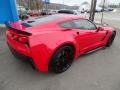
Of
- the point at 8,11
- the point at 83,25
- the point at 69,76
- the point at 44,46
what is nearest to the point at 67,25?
the point at 83,25

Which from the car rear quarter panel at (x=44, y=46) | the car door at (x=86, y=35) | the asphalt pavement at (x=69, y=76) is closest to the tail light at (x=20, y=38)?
the car rear quarter panel at (x=44, y=46)

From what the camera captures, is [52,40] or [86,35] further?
[86,35]

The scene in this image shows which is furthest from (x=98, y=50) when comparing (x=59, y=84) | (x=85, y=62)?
(x=59, y=84)

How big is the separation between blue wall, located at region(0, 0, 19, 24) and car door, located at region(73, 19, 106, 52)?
152 centimetres

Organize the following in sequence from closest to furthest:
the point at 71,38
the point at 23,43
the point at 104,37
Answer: the point at 23,43 < the point at 71,38 < the point at 104,37

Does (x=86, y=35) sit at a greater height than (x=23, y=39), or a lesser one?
lesser

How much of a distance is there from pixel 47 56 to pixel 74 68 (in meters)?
1.11

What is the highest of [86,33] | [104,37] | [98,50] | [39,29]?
[39,29]

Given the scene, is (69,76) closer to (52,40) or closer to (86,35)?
(52,40)

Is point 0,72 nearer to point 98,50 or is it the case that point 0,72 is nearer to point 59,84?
point 59,84

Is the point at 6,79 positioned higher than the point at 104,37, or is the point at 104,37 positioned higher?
the point at 104,37

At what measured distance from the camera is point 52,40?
3.13 m

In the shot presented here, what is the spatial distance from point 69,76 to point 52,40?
0.97m

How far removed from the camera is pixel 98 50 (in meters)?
5.20
